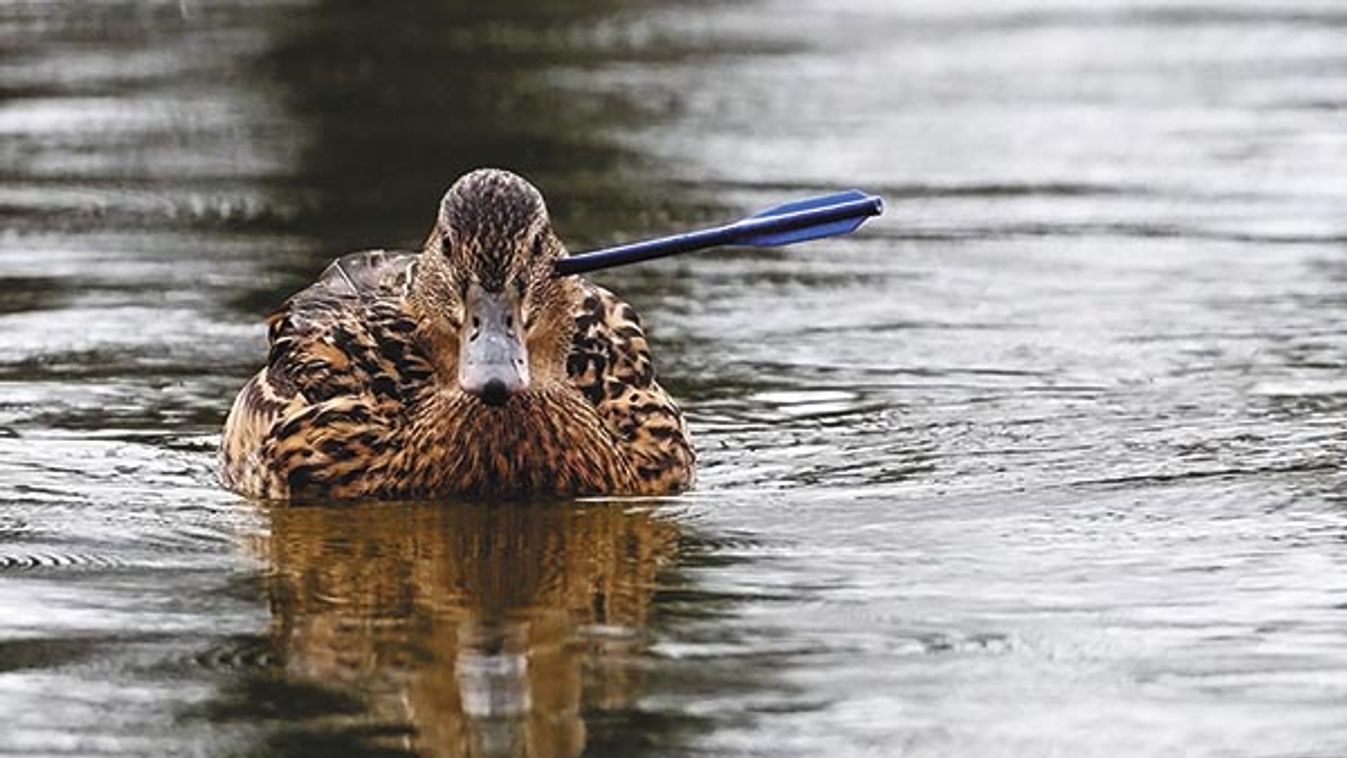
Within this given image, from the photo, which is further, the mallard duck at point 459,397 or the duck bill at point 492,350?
the mallard duck at point 459,397

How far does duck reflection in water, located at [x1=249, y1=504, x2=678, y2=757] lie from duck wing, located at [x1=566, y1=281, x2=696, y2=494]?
255 millimetres

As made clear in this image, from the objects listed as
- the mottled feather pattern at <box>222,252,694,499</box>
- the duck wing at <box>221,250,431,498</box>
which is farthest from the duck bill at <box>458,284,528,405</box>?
the duck wing at <box>221,250,431,498</box>

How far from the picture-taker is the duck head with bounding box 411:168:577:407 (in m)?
9.13

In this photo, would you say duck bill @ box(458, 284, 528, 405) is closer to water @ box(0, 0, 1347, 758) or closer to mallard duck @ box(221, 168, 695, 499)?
mallard duck @ box(221, 168, 695, 499)

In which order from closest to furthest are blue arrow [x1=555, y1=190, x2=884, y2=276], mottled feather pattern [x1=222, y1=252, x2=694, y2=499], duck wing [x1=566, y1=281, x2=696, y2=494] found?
blue arrow [x1=555, y1=190, x2=884, y2=276] < mottled feather pattern [x1=222, y1=252, x2=694, y2=499] < duck wing [x1=566, y1=281, x2=696, y2=494]

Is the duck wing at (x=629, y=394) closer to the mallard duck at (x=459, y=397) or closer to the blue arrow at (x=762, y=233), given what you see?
the mallard duck at (x=459, y=397)

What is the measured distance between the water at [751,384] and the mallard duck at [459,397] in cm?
14

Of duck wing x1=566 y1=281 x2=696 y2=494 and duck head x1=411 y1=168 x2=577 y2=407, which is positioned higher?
duck head x1=411 y1=168 x2=577 y2=407

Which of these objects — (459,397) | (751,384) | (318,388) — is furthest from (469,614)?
(751,384)

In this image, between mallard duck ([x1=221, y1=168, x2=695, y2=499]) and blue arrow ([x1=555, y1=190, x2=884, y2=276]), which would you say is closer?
mallard duck ([x1=221, y1=168, x2=695, y2=499])

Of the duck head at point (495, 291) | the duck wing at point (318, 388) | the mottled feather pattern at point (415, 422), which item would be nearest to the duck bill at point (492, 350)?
the duck head at point (495, 291)

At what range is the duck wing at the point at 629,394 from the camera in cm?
1003

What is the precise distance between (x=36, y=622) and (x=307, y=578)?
0.82m

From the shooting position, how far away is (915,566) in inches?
348
